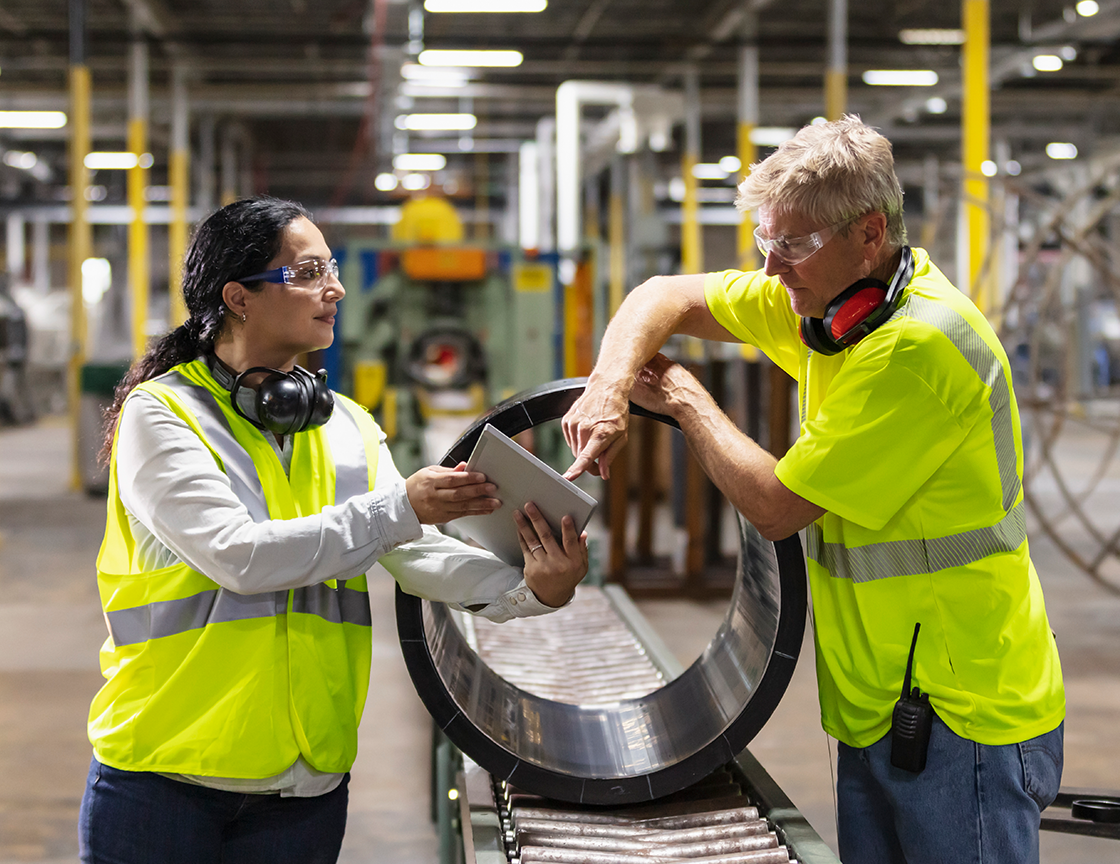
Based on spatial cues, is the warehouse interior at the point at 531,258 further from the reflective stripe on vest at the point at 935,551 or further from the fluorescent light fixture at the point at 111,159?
the reflective stripe on vest at the point at 935,551

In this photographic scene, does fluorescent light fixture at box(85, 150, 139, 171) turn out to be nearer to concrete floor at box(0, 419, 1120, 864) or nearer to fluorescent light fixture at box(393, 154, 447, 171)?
fluorescent light fixture at box(393, 154, 447, 171)

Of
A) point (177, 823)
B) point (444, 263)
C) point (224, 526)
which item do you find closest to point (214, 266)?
point (224, 526)

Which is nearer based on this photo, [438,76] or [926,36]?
[926,36]

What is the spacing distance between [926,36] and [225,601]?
12.6m

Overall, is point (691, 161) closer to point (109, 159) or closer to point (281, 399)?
point (109, 159)

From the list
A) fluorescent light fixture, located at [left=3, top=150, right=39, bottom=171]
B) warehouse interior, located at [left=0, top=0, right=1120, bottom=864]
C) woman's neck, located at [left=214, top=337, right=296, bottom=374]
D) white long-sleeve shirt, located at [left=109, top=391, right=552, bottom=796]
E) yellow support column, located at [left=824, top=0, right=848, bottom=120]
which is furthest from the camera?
fluorescent light fixture, located at [left=3, top=150, right=39, bottom=171]

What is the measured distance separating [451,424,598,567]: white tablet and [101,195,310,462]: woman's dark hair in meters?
0.45

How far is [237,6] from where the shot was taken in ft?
43.0

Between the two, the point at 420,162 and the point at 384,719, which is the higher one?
the point at 420,162

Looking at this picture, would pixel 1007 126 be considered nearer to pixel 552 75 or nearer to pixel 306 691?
pixel 552 75

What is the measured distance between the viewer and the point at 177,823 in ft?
5.33

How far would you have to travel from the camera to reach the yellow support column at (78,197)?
1041 centimetres

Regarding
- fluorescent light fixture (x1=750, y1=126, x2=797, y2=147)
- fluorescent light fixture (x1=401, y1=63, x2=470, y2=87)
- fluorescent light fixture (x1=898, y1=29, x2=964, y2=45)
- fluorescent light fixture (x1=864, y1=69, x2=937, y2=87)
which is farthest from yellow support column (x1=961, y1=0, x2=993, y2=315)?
fluorescent light fixture (x1=750, y1=126, x2=797, y2=147)

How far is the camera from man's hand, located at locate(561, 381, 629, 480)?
177 cm
